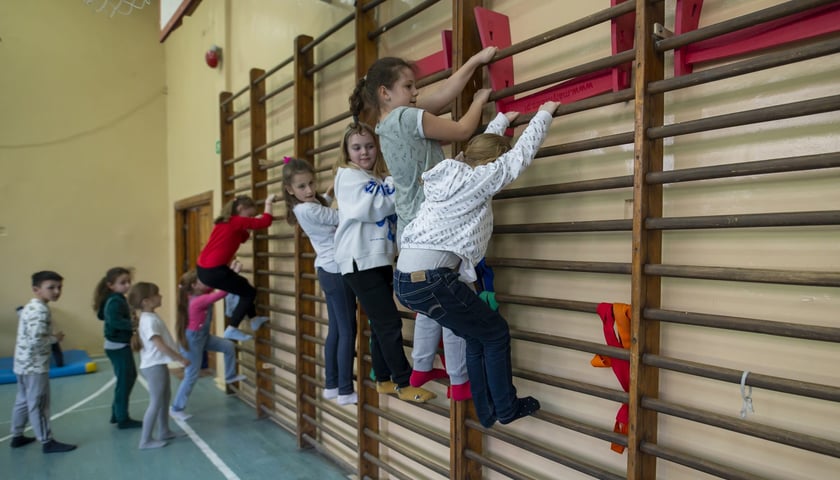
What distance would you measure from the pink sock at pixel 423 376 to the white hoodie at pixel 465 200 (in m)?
0.57

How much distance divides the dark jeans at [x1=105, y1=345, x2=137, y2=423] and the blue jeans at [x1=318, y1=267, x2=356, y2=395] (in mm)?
2261

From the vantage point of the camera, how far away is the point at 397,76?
217 cm

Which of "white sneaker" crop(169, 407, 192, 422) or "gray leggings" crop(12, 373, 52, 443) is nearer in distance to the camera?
"gray leggings" crop(12, 373, 52, 443)

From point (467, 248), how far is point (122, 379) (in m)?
3.69

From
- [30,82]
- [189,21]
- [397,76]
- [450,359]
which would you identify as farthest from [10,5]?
[450,359]

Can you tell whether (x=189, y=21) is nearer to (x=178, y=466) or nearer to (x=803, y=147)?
(x=178, y=466)

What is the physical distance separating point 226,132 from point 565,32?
3972 millimetres

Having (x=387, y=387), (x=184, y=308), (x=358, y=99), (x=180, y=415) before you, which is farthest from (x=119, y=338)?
(x=358, y=99)

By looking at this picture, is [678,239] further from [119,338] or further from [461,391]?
[119,338]

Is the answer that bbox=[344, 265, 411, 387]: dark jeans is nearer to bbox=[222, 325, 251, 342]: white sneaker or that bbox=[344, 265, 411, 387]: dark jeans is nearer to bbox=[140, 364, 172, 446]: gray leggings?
bbox=[140, 364, 172, 446]: gray leggings

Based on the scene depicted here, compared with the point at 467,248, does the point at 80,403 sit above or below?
below

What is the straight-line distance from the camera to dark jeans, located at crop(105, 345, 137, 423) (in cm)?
431

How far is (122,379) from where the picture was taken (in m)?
4.34

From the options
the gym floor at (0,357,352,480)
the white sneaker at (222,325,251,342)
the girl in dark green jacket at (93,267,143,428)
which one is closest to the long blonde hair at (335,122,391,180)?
the gym floor at (0,357,352,480)
